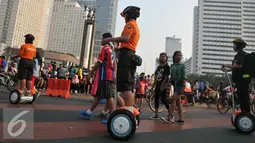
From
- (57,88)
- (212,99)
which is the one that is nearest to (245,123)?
(57,88)

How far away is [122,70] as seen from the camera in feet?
10.6

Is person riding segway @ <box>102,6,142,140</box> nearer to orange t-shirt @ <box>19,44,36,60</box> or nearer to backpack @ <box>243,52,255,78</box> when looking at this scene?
backpack @ <box>243,52,255,78</box>

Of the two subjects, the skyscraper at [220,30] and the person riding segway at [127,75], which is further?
the skyscraper at [220,30]

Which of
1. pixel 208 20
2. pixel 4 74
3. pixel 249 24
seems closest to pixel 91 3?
pixel 208 20

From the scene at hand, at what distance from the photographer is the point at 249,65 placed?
4371mm

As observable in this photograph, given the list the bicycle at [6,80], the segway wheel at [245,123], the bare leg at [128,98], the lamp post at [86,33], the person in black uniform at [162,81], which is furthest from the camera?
the lamp post at [86,33]

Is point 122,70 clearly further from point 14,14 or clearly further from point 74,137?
point 14,14

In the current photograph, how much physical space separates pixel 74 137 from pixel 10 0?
13603cm

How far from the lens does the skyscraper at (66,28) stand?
135500 mm

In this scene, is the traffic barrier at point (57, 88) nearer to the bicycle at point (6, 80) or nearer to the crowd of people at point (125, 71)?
the bicycle at point (6, 80)

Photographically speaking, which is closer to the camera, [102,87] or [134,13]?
[134,13]

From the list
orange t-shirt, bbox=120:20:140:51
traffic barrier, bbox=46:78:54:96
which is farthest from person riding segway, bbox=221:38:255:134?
traffic barrier, bbox=46:78:54:96

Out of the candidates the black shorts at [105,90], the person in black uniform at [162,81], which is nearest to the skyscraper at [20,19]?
the person in black uniform at [162,81]

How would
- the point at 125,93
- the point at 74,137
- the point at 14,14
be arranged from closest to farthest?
1. the point at 74,137
2. the point at 125,93
3. the point at 14,14
